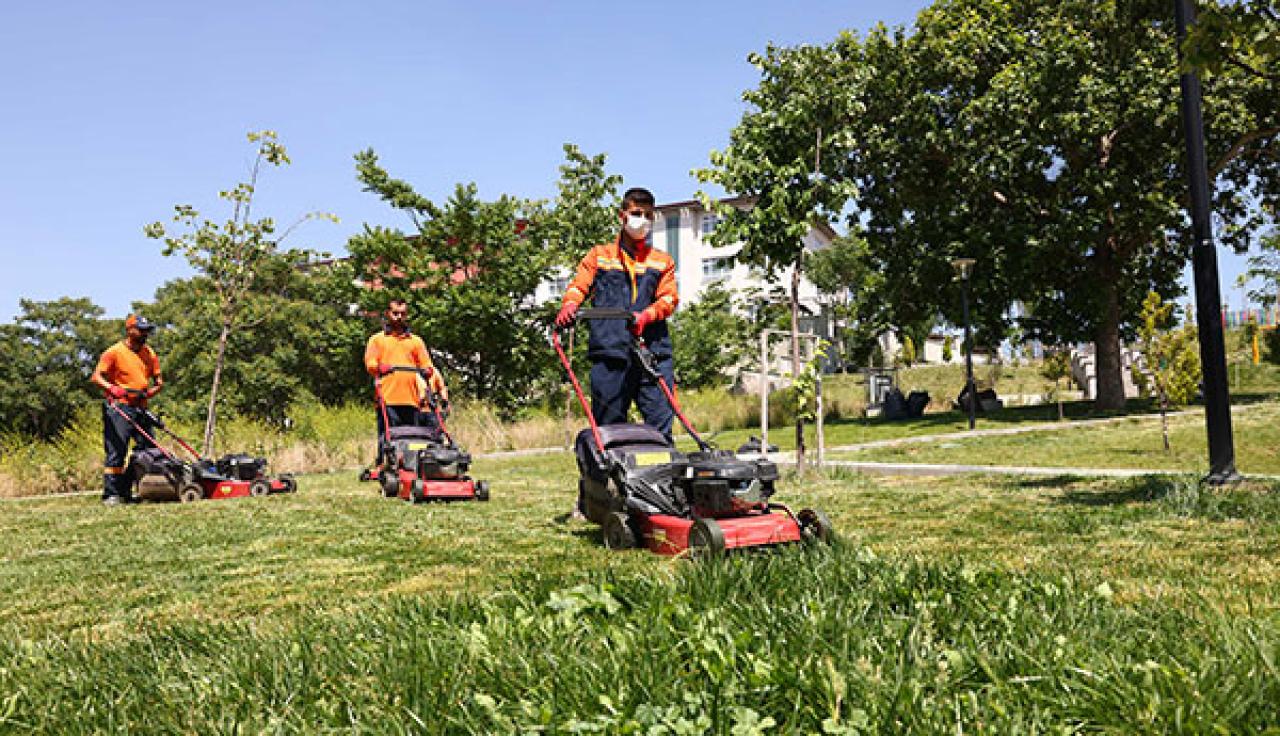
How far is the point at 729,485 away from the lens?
444 centimetres

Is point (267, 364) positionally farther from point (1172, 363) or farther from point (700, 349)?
point (1172, 363)

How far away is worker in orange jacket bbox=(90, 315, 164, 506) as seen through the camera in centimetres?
988

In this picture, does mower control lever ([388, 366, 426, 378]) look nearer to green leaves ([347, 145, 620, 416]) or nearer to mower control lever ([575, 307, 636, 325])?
mower control lever ([575, 307, 636, 325])

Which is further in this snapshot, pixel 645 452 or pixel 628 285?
pixel 628 285

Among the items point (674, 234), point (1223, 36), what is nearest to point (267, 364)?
point (674, 234)

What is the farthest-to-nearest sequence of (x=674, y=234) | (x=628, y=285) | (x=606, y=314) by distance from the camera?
1. (x=674, y=234)
2. (x=628, y=285)
3. (x=606, y=314)

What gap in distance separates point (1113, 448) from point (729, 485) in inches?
402

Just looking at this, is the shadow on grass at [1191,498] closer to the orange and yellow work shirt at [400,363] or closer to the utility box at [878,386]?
the orange and yellow work shirt at [400,363]

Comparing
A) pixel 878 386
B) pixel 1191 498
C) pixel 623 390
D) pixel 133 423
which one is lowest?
pixel 1191 498

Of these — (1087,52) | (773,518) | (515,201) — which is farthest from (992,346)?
(773,518)

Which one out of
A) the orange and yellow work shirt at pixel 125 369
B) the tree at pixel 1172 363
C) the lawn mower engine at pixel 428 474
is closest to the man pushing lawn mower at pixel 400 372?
the lawn mower engine at pixel 428 474

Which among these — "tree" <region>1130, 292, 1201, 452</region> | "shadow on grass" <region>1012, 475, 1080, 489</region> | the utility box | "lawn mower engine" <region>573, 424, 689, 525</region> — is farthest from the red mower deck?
the utility box

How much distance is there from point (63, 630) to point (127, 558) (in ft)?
6.88

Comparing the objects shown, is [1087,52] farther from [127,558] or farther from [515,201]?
[127,558]
